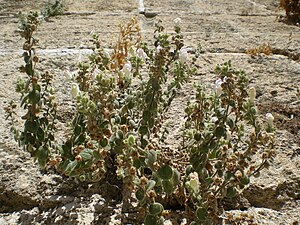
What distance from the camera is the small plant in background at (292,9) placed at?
2.95 meters

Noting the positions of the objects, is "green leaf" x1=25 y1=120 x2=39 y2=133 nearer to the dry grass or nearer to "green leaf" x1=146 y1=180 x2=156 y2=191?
"green leaf" x1=146 y1=180 x2=156 y2=191

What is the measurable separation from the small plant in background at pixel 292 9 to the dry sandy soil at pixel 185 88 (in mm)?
110

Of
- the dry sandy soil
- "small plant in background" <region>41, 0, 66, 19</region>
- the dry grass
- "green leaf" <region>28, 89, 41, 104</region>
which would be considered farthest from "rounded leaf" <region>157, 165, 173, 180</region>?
"small plant in background" <region>41, 0, 66, 19</region>

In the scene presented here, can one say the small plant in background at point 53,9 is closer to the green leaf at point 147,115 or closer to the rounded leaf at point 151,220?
the green leaf at point 147,115

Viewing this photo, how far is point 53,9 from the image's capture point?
2945mm

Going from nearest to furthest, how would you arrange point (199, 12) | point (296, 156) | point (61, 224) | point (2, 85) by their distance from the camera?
point (61, 224), point (296, 156), point (2, 85), point (199, 12)

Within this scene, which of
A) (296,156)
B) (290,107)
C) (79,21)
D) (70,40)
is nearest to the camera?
(296,156)

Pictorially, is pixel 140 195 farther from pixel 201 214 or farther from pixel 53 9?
pixel 53 9

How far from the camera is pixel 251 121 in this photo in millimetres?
1091

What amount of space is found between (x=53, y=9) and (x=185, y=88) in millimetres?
1521

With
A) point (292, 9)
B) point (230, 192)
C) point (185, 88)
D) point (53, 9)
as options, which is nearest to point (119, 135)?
point (230, 192)

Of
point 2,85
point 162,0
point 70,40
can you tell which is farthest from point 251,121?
point 162,0

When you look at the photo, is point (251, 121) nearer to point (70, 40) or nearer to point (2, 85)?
point (2, 85)

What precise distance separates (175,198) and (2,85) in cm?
105
